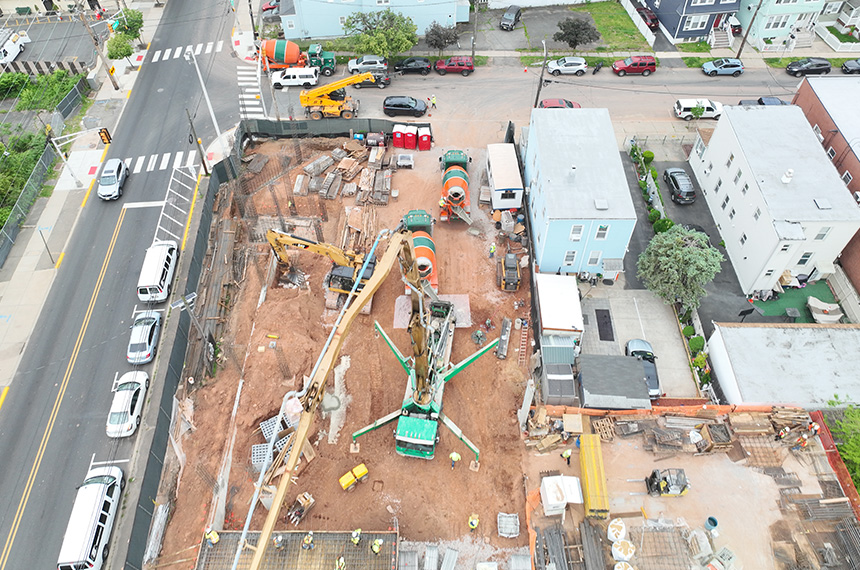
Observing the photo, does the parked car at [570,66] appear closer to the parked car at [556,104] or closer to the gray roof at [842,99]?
the parked car at [556,104]

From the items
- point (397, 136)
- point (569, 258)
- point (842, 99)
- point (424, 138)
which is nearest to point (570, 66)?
point (424, 138)

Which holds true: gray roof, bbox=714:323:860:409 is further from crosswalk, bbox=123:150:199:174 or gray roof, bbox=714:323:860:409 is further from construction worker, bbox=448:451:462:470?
crosswalk, bbox=123:150:199:174

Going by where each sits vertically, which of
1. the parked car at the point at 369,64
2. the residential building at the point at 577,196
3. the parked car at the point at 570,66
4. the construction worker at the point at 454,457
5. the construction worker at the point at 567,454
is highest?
the parked car at the point at 570,66

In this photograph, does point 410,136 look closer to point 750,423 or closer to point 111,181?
point 111,181

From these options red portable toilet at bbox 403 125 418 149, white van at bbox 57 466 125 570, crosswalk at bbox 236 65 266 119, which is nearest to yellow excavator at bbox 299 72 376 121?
crosswalk at bbox 236 65 266 119

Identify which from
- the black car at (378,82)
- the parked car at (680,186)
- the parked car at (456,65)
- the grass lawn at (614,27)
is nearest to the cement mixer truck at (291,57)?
the black car at (378,82)

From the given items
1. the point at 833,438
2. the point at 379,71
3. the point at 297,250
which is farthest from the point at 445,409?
the point at 379,71
